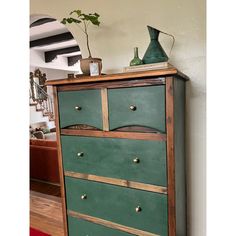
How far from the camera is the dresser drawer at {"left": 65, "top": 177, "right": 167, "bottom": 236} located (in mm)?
1333

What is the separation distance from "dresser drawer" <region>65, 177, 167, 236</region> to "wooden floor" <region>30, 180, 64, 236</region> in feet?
2.95

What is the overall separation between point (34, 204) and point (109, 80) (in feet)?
8.17

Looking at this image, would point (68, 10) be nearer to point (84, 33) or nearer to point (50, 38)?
point (84, 33)

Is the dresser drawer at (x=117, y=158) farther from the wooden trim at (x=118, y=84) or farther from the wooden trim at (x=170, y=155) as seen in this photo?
the wooden trim at (x=118, y=84)

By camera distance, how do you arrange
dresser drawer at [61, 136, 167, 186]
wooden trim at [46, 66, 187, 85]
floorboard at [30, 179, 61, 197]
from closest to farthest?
wooden trim at [46, 66, 187, 85] < dresser drawer at [61, 136, 167, 186] < floorboard at [30, 179, 61, 197]

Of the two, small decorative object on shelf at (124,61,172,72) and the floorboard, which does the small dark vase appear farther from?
the floorboard

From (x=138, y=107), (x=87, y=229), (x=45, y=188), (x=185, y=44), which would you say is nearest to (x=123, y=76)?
(x=138, y=107)

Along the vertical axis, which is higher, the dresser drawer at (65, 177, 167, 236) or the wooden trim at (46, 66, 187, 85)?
the wooden trim at (46, 66, 187, 85)

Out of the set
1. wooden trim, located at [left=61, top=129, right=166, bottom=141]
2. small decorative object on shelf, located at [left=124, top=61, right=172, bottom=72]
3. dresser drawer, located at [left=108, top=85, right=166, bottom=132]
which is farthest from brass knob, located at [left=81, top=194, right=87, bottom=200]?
small decorative object on shelf, located at [left=124, top=61, right=172, bottom=72]

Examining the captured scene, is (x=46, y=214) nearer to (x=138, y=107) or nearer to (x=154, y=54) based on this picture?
(x=138, y=107)

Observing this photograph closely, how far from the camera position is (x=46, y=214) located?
2768 millimetres

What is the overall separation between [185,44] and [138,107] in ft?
2.21
